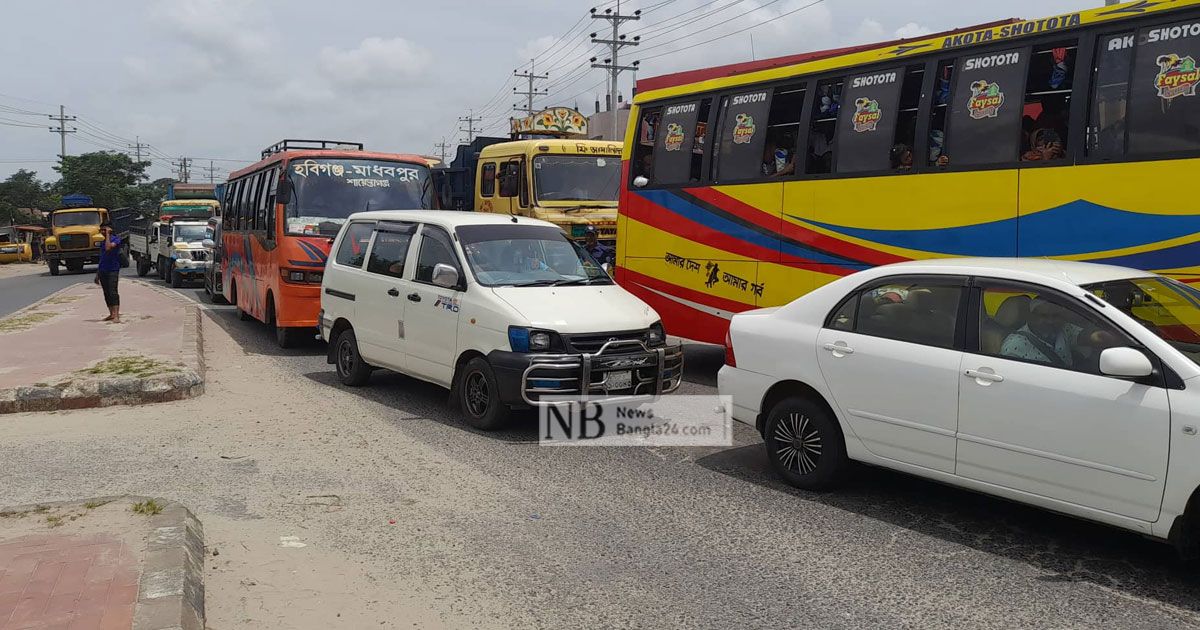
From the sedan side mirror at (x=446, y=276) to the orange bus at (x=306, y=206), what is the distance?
504 centimetres

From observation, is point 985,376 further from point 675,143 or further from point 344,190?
point 344,190

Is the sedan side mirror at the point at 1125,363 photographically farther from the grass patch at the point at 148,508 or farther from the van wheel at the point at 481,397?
the grass patch at the point at 148,508

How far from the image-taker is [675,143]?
1122 cm

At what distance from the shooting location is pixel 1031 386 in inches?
199

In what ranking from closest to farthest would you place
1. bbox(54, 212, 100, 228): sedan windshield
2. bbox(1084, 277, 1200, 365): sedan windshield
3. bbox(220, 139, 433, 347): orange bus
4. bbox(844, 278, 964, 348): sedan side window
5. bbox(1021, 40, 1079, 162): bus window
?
bbox(1084, 277, 1200, 365): sedan windshield → bbox(844, 278, 964, 348): sedan side window → bbox(1021, 40, 1079, 162): bus window → bbox(220, 139, 433, 347): orange bus → bbox(54, 212, 100, 228): sedan windshield

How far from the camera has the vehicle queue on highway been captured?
5012mm

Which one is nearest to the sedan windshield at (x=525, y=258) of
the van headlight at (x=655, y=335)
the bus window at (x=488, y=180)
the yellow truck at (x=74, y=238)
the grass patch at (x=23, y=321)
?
the van headlight at (x=655, y=335)

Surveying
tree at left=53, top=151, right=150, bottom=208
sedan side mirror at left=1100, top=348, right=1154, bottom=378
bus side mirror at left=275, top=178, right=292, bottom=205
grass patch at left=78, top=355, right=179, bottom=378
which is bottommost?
grass patch at left=78, top=355, right=179, bottom=378

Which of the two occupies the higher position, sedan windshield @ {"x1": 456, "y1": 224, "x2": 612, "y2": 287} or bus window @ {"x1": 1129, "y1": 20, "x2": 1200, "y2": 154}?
bus window @ {"x1": 1129, "y1": 20, "x2": 1200, "y2": 154}

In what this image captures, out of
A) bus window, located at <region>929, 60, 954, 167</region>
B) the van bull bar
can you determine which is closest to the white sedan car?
the van bull bar

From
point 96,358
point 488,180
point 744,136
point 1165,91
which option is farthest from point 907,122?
point 488,180

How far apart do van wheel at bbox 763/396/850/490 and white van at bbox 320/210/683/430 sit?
1734 mm

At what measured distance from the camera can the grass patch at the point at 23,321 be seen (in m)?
14.7

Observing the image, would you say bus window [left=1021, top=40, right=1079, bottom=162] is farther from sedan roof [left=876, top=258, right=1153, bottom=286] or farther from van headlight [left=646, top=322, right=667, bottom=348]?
van headlight [left=646, top=322, right=667, bottom=348]
